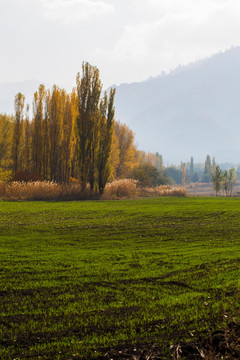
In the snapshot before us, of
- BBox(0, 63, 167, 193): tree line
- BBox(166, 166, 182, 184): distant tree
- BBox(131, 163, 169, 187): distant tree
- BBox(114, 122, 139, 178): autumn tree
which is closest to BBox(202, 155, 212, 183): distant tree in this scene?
BBox(166, 166, 182, 184): distant tree

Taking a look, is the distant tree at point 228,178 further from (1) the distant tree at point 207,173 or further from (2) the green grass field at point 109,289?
(1) the distant tree at point 207,173

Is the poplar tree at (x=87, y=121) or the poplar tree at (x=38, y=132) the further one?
the poplar tree at (x=38, y=132)

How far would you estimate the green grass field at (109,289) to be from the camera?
10.7 feet

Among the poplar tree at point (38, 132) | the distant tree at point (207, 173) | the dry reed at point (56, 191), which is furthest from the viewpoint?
the distant tree at point (207, 173)

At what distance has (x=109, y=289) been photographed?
4.61 m

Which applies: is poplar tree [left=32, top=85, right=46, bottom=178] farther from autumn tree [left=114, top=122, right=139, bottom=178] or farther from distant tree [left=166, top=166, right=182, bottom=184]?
distant tree [left=166, top=166, right=182, bottom=184]

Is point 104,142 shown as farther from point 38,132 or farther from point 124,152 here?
point 124,152

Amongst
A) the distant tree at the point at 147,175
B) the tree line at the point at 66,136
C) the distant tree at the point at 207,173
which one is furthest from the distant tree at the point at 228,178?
the distant tree at the point at 207,173

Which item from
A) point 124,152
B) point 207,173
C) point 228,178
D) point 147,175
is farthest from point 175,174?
point 147,175

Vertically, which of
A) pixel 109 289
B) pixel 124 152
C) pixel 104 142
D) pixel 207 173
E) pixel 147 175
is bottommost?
pixel 109 289

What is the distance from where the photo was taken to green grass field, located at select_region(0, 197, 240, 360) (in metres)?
3.25

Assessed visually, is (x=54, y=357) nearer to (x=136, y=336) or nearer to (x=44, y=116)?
(x=136, y=336)

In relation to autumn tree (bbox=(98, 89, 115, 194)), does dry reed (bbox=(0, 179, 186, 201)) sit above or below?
below

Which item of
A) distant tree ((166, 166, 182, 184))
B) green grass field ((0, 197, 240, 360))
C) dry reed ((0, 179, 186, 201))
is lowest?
green grass field ((0, 197, 240, 360))
